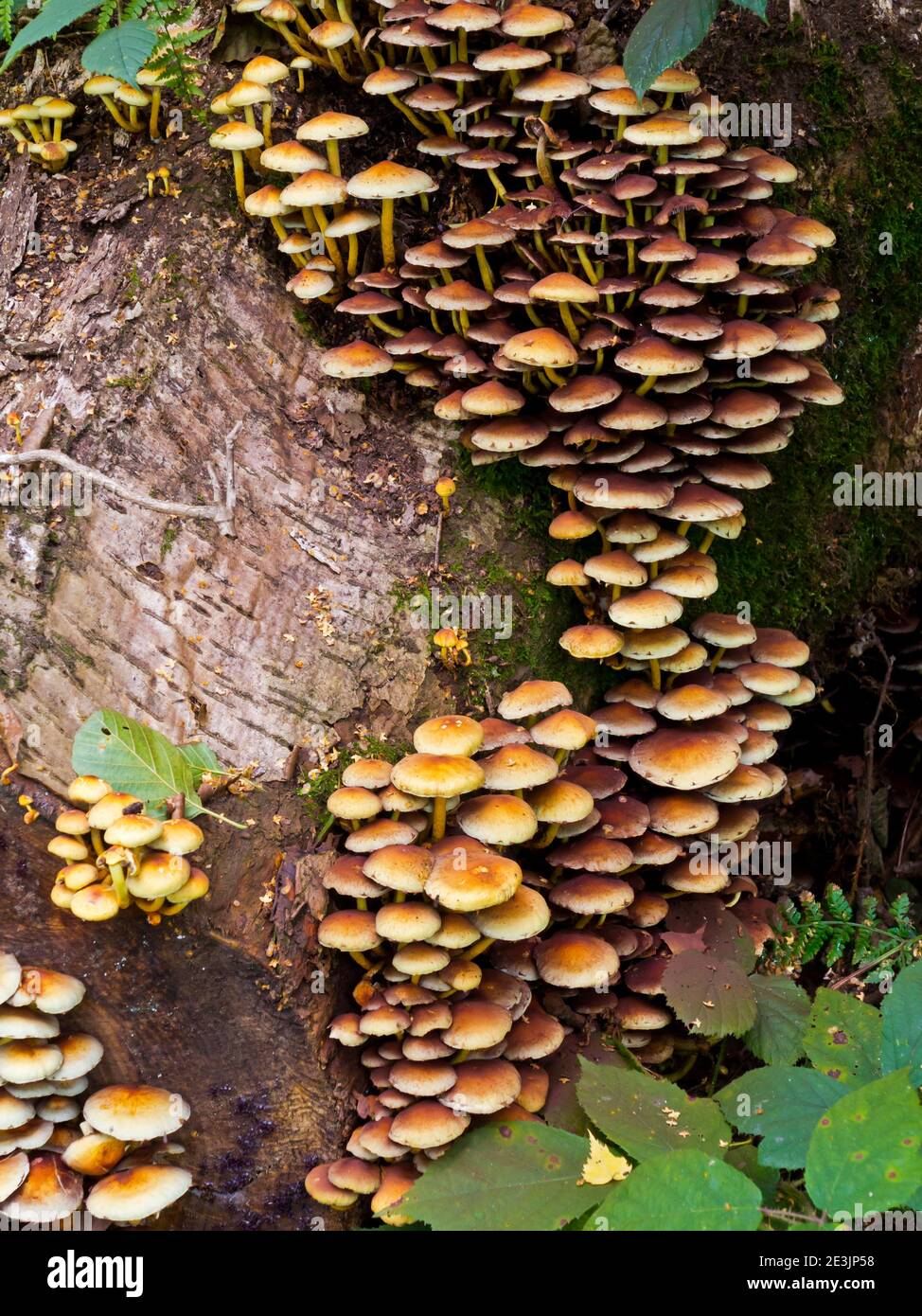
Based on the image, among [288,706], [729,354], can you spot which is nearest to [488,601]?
[288,706]

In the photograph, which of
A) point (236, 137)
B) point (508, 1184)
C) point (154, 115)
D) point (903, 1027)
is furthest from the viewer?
point (154, 115)

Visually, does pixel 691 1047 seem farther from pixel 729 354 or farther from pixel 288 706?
pixel 729 354

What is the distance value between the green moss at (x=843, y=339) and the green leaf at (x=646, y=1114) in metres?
2.23

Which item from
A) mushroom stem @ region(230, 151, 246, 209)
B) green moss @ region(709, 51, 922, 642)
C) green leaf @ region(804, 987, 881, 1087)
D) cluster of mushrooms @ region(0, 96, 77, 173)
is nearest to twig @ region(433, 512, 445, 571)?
green moss @ region(709, 51, 922, 642)

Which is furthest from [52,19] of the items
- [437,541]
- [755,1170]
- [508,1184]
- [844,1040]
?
[755,1170]

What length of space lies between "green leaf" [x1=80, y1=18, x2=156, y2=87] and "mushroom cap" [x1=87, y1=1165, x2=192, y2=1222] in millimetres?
3523

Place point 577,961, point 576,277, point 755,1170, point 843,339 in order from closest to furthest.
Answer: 1. point 755,1170
2. point 577,961
3. point 576,277
4. point 843,339

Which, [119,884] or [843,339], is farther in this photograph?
[843,339]

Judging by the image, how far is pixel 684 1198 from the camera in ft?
8.27

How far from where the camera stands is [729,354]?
157 inches

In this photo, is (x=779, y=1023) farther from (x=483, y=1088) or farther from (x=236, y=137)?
(x=236, y=137)

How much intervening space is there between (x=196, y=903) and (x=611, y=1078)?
1537 mm

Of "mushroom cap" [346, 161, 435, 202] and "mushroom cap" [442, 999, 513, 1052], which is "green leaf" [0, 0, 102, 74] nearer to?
"mushroom cap" [346, 161, 435, 202]

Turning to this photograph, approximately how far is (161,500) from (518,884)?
1.96 meters
